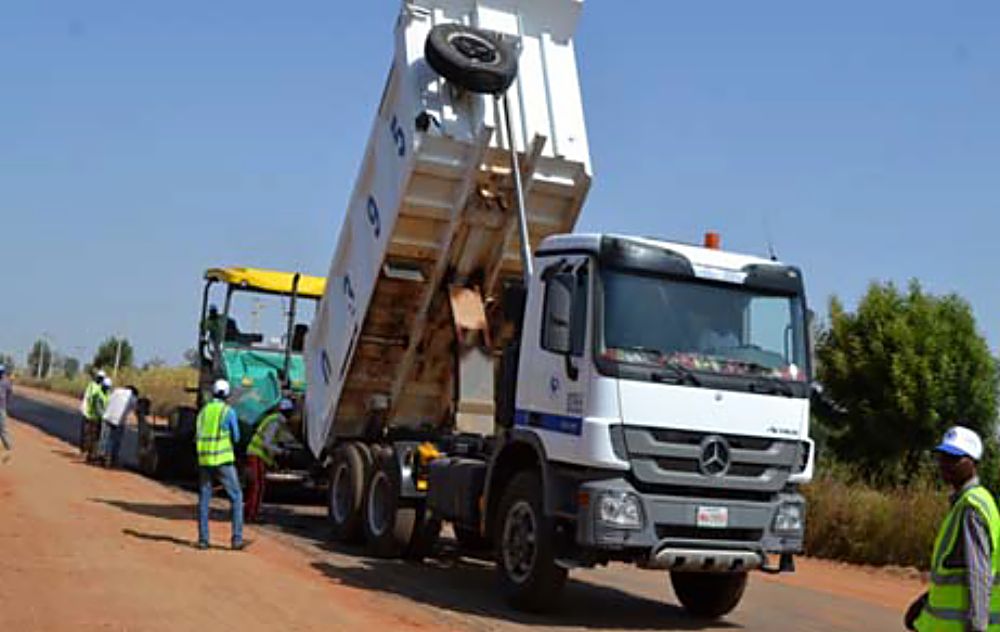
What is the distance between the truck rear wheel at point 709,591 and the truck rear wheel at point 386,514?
2.83 metres

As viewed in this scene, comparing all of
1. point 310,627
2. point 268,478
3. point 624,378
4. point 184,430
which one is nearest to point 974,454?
point 624,378

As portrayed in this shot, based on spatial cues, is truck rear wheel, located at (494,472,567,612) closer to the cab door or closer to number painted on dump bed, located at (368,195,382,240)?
the cab door

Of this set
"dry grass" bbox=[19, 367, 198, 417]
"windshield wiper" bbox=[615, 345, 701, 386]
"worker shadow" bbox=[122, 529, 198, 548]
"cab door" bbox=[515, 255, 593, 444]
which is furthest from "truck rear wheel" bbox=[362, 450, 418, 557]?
"dry grass" bbox=[19, 367, 198, 417]

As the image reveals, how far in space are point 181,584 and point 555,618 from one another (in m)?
2.92

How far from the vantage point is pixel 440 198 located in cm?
1212

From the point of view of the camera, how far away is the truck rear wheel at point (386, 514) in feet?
40.0

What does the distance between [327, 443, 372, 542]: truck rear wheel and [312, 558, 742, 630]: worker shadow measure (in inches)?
28.6

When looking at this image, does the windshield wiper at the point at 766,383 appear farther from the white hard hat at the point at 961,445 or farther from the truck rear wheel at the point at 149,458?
the truck rear wheel at the point at 149,458

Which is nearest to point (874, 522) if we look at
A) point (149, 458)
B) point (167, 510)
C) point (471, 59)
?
point (471, 59)

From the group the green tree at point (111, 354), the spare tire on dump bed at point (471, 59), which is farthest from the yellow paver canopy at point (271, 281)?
the green tree at point (111, 354)

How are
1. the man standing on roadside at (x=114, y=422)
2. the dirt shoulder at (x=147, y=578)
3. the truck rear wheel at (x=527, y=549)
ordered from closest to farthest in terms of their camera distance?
the dirt shoulder at (x=147, y=578)
the truck rear wheel at (x=527, y=549)
the man standing on roadside at (x=114, y=422)

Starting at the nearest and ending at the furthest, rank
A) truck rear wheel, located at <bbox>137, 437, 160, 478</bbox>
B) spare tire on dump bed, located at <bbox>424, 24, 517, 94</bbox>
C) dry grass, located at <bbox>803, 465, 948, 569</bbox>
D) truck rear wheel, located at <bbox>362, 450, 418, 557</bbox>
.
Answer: spare tire on dump bed, located at <bbox>424, 24, 517, 94</bbox> → truck rear wheel, located at <bbox>362, 450, 418, 557</bbox> → dry grass, located at <bbox>803, 465, 948, 569</bbox> → truck rear wheel, located at <bbox>137, 437, 160, 478</bbox>

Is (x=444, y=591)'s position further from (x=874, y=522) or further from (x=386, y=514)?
(x=874, y=522)

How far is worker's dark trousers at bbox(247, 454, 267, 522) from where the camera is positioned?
15.0 meters
